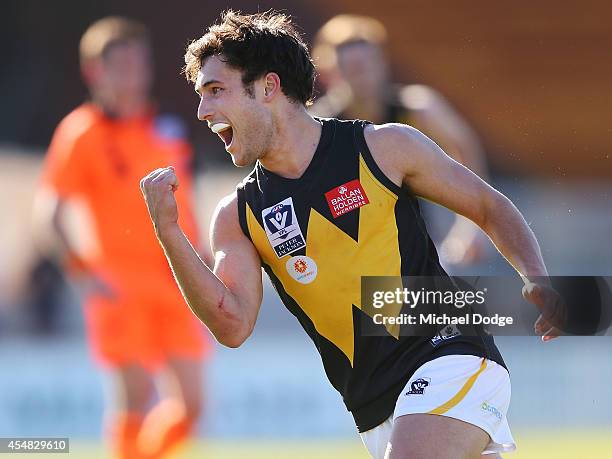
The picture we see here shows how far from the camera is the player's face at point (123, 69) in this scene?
7.56m

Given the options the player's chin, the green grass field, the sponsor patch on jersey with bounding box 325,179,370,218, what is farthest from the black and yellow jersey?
the green grass field

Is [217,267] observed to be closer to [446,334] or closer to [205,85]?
[205,85]

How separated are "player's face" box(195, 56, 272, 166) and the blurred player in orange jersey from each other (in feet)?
10.7

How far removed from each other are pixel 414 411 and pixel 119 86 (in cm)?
436

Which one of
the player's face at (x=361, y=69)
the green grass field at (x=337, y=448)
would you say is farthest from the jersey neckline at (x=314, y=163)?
the green grass field at (x=337, y=448)

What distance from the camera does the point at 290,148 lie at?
13.8 feet

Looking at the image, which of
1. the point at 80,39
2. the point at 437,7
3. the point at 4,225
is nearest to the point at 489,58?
the point at 437,7

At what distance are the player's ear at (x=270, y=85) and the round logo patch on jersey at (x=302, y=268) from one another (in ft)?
1.95

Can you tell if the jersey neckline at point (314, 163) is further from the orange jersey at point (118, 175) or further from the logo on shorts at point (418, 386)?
the orange jersey at point (118, 175)

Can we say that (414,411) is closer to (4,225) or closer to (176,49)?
(4,225)

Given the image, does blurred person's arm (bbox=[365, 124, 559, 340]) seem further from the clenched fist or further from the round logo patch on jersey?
the clenched fist

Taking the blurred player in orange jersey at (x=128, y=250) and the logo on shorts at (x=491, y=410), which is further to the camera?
the blurred player in orange jersey at (x=128, y=250)

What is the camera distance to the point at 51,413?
9297 mm

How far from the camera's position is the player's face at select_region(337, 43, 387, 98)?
6.73m
